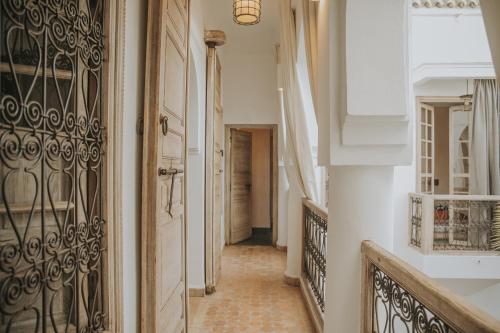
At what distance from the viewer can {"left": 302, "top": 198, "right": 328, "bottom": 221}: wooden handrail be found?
11.4 feet

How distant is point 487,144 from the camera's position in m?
6.64

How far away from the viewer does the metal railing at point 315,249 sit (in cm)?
355

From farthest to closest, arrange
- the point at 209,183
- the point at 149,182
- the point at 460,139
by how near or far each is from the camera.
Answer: the point at 460,139, the point at 209,183, the point at 149,182

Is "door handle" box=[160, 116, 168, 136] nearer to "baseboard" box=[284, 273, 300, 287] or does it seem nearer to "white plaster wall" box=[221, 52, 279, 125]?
"baseboard" box=[284, 273, 300, 287]

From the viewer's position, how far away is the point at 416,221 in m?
6.40

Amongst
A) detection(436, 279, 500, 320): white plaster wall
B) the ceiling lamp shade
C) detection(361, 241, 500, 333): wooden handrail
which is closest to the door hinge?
detection(361, 241, 500, 333): wooden handrail

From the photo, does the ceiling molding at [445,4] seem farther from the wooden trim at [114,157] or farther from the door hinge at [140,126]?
the wooden trim at [114,157]

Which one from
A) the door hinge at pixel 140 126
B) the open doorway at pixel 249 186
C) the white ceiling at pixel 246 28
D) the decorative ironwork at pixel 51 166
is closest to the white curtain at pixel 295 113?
the white ceiling at pixel 246 28

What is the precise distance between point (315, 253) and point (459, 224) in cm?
365

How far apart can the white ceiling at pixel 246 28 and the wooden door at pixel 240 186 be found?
6.19 ft

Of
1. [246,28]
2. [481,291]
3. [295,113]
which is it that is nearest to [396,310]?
[295,113]

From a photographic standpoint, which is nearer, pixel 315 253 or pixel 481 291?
pixel 315 253

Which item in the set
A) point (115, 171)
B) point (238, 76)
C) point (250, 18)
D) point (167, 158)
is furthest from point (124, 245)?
point (238, 76)

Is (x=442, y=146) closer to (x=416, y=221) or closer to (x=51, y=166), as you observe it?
(x=416, y=221)
